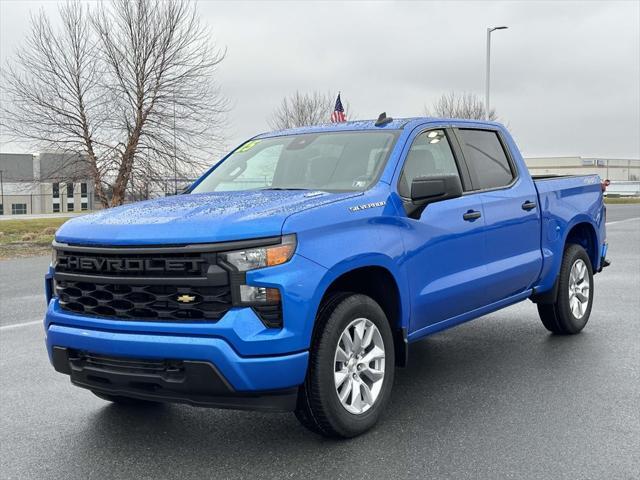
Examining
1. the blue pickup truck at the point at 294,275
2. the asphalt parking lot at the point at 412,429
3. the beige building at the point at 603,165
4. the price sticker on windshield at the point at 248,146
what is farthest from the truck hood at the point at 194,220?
the beige building at the point at 603,165

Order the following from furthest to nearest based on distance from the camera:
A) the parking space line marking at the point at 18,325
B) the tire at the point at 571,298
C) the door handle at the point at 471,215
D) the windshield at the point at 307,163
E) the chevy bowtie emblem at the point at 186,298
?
the parking space line marking at the point at 18,325
the tire at the point at 571,298
the door handle at the point at 471,215
the windshield at the point at 307,163
the chevy bowtie emblem at the point at 186,298

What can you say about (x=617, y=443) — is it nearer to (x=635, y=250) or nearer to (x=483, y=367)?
(x=483, y=367)

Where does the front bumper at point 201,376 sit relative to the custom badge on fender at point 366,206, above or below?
below

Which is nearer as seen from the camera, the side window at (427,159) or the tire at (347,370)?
the tire at (347,370)

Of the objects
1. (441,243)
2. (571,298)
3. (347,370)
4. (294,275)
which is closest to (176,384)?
(294,275)

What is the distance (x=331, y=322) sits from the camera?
157 inches

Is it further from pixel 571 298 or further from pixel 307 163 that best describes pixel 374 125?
pixel 571 298

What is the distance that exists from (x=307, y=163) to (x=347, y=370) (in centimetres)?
174

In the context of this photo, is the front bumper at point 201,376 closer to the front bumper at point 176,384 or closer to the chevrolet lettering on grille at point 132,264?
the front bumper at point 176,384

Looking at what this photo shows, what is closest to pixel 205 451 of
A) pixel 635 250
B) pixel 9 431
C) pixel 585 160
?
pixel 9 431

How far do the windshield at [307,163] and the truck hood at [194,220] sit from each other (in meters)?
0.37

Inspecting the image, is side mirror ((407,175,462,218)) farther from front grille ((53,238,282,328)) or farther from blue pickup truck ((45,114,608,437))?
front grille ((53,238,282,328))

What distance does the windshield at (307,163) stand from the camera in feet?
16.0

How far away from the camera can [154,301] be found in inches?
149
